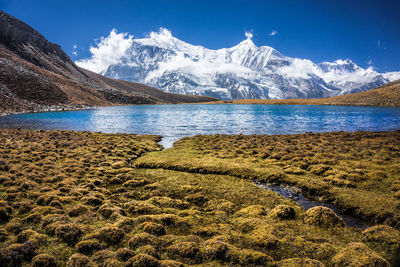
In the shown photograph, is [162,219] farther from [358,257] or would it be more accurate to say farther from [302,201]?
[302,201]

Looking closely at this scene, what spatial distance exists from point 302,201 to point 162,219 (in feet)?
30.5

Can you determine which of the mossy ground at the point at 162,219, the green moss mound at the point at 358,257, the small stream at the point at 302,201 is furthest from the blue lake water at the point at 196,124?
the green moss mound at the point at 358,257

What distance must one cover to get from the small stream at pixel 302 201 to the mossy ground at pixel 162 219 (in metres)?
1.12

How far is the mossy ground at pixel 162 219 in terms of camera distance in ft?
26.9

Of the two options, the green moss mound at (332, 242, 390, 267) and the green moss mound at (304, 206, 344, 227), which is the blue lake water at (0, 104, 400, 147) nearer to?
the green moss mound at (304, 206, 344, 227)

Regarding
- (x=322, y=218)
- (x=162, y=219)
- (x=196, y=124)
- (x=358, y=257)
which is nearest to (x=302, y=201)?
(x=322, y=218)

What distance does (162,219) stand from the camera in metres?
10.8

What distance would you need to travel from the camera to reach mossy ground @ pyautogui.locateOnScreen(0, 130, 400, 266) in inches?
323

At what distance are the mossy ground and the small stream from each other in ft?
3.67

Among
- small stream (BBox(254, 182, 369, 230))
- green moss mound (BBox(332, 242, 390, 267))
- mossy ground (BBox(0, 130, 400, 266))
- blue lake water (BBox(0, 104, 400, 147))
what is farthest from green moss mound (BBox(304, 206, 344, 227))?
blue lake water (BBox(0, 104, 400, 147))

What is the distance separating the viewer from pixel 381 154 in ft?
81.1

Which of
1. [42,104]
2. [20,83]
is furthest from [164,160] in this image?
[20,83]

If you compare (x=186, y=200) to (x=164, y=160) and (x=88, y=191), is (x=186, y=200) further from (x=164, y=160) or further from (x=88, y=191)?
(x=164, y=160)

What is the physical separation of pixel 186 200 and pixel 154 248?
5.58 meters
